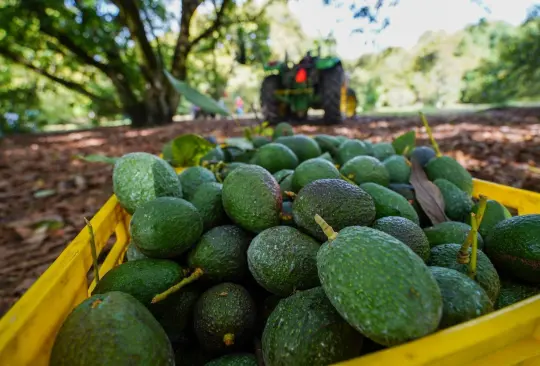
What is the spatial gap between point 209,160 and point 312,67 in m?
6.55

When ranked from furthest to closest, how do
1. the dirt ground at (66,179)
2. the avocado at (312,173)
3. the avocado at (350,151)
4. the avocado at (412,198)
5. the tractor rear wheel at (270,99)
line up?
the tractor rear wheel at (270,99), the dirt ground at (66,179), the avocado at (350,151), the avocado at (412,198), the avocado at (312,173)

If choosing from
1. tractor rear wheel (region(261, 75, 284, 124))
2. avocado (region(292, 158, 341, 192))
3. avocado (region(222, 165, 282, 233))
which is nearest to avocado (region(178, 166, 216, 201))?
avocado (region(222, 165, 282, 233))

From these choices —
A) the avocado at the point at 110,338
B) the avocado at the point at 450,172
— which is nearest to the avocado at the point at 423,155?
the avocado at the point at 450,172

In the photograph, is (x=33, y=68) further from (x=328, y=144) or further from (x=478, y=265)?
(x=478, y=265)

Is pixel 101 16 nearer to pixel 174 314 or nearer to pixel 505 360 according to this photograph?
pixel 174 314

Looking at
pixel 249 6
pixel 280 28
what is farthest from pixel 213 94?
pixel 280 28

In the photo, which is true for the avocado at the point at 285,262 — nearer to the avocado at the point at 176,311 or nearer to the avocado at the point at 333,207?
the avocado at the point at 333,207

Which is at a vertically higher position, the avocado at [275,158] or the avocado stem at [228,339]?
the avocado at [275,158]

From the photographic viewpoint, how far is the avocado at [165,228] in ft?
4.05

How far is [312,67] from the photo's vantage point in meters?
8.03

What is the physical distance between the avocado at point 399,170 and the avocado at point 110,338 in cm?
144

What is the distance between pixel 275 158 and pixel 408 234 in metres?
0.94

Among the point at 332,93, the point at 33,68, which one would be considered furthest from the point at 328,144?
the point at 33,68

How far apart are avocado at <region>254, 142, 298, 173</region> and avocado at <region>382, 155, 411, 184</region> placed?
0.52 meters
